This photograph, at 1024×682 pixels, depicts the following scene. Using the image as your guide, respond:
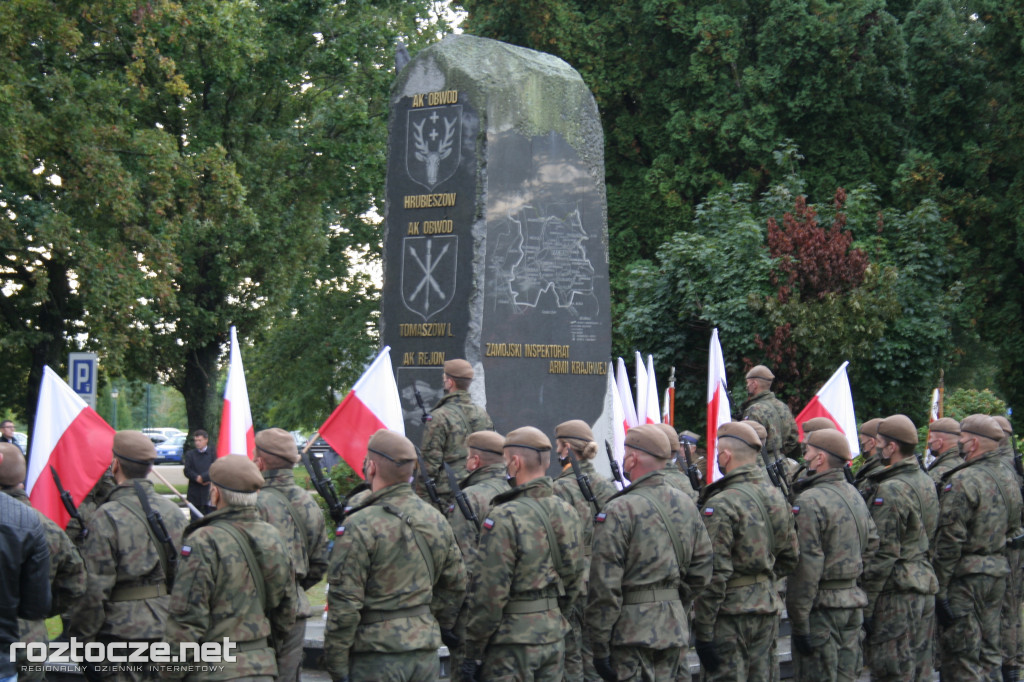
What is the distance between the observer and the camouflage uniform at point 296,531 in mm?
6930

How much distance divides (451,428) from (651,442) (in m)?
2.85

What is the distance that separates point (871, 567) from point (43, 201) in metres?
15.0

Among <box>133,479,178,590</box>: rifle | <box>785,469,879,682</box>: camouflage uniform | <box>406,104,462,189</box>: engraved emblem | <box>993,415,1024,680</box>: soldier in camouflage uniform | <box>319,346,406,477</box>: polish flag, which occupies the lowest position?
<box>993,415,1024,680</box>: soldier in camouflage uniform

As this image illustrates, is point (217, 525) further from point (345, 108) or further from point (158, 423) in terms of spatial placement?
point (158, 423)

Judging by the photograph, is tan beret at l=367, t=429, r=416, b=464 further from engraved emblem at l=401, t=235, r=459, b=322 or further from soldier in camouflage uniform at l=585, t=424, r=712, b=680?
engraved emblem at l=401, t=235, r=459, b=322

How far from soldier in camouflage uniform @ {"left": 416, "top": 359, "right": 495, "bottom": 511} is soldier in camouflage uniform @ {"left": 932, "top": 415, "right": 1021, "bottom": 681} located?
12.3 ft

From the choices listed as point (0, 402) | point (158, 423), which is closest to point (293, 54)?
point (0, 402)

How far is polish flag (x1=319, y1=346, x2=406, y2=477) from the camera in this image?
8.74m

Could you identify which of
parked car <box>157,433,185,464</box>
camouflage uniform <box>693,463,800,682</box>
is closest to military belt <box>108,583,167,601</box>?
camouflage uniform <box>693,463,800,682</box>

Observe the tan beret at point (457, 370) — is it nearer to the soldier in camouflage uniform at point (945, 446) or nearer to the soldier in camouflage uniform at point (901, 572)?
the soldier in camouflage uniform at point (901, 572)

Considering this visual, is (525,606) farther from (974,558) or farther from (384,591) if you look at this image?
(974,558)

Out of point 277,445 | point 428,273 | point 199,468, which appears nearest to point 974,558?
point 428,273

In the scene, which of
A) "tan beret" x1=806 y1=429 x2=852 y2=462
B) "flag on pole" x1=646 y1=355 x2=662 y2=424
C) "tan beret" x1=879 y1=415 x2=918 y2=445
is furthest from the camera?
"flag on pole" x1=646 y1=355 x2=662 y2=424

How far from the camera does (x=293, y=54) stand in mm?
23922
